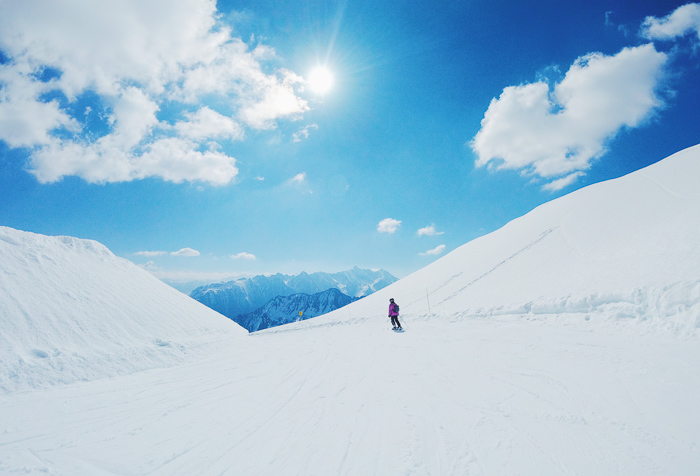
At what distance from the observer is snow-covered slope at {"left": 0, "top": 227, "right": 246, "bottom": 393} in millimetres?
9695

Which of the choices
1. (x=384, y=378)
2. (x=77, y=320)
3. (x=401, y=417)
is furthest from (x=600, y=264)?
(x=77, y=320)

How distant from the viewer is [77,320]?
12.0 metres

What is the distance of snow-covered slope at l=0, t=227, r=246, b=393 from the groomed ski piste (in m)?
0.09

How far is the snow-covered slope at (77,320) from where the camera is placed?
9.70 metres

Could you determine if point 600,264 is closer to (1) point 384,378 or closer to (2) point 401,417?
(1) point 384,378

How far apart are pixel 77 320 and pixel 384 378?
1352 cm

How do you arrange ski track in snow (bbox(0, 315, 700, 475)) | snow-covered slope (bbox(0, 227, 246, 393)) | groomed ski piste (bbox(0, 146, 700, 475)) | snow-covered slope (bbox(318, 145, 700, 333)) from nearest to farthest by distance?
ski track in snow (bbox(0, 315, 700, 475)), groomed ski piste (bbox(0, 146, 700, 475)), snow-covered slope (bbox(0, 227, 246, 393)), snow-covered slope (bbox(318, 145, 700, 333))

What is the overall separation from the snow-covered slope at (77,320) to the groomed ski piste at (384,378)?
3.4 inches

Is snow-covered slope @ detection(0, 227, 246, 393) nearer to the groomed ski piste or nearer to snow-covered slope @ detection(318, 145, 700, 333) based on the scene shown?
the groomed ski piste

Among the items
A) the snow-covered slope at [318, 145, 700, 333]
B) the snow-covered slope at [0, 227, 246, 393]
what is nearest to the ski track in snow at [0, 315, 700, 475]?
the snow-covered slope at [0, 227, 246, 393]

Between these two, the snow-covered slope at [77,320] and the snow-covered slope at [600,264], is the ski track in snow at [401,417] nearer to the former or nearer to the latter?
the snow-covered slope at [77,320]

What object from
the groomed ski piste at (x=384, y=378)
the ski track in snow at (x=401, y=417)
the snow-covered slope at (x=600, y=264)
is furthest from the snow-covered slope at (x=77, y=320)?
the snow-covered slope at (x=600, y=264)

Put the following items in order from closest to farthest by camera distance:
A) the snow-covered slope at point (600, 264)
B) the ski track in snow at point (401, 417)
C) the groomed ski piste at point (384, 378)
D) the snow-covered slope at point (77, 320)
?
1. the ski track in snow at point (401, 417)
2. the groomed ski piste at point (384, 378)
3. the snow-covered slope at point (77, 320)
4. the snow-covered slope at point (600, 264)

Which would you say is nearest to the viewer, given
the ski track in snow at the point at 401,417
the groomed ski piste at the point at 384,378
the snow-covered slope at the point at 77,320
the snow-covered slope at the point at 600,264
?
the ski track in snow at the point at 401,417
